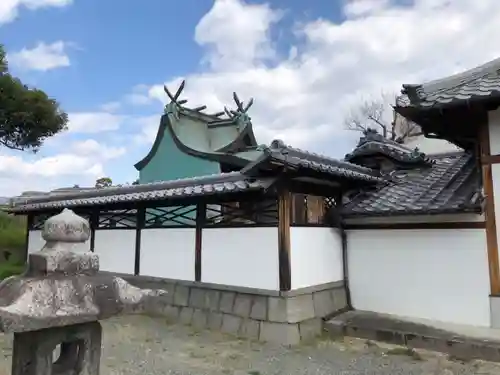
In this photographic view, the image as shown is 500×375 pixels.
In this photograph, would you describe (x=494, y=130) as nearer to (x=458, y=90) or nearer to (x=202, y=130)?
(x=458, y=90)

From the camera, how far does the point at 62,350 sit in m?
2.39

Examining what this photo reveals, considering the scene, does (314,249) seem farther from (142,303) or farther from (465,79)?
(142,303)

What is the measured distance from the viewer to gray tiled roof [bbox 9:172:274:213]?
7.45m

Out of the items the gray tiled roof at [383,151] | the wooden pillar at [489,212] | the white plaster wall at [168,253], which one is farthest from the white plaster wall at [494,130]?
the white plaster wall at [168,253]

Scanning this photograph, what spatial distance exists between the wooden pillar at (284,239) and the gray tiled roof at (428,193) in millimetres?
1686

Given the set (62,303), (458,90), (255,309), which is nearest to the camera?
(62,303)

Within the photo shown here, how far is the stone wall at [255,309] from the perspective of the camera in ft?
23.4

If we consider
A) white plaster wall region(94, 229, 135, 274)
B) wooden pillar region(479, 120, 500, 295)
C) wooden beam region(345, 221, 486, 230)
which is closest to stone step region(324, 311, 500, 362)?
wooden pillar region(479, 120, 500, 295)

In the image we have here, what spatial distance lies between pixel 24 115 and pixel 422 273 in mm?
13665

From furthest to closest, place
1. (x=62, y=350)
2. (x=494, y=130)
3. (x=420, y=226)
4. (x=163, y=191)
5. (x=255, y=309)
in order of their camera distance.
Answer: (x=163, y=191) → (x=420, y=226) → (x=255, y=309) → (x=494, y=130) → (x=62, y=350)

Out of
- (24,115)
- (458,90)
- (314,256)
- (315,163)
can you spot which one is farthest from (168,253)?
(24,115)

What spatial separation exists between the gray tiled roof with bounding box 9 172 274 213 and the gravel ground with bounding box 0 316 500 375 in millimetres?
2646

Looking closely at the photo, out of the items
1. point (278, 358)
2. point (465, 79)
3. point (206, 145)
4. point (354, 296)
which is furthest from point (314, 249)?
point (206, 145)

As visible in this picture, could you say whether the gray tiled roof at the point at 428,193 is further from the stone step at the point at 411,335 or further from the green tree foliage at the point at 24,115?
the green tree foliage at the point at 24,115
